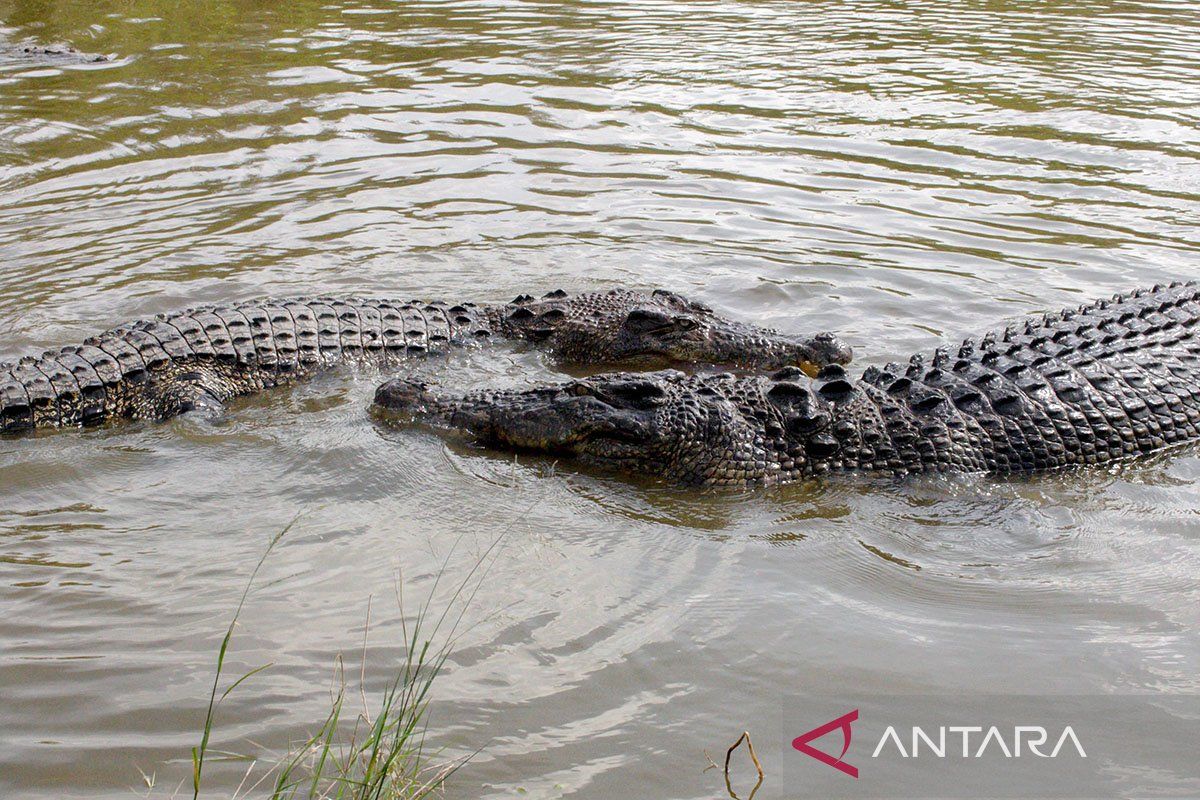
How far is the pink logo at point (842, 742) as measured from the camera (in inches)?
131

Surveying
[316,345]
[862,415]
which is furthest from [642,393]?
[316,345]

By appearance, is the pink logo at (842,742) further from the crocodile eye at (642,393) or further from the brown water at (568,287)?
the crocodile eye at (642,393)

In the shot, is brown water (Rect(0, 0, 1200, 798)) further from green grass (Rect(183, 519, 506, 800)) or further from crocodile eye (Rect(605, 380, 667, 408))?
crocodile eye (Rect(605, 380, 667, 408))

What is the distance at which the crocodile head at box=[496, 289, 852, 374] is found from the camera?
734cm

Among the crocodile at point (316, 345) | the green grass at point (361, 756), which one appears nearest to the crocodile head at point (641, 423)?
the crocodile at point (316, 345)

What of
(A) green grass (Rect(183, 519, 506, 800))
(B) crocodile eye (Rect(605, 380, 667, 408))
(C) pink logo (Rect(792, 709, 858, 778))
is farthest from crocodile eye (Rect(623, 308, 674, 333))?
(C) pink logo (Rect(792, 709, 858, 778))

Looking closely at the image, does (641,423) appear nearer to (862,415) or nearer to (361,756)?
(862,415)

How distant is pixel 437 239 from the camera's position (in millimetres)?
8961

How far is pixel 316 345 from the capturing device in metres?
6.71

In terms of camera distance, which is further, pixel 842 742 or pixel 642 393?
pixel 642 393

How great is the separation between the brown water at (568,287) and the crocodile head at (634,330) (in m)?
0.39

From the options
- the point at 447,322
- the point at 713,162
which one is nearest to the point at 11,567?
the point at 447,322

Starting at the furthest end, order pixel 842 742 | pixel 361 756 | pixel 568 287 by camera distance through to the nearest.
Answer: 1. pixel 568 287
2. pixel 842 742
3. pixel 361 756

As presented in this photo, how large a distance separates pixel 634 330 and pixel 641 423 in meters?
2.07
